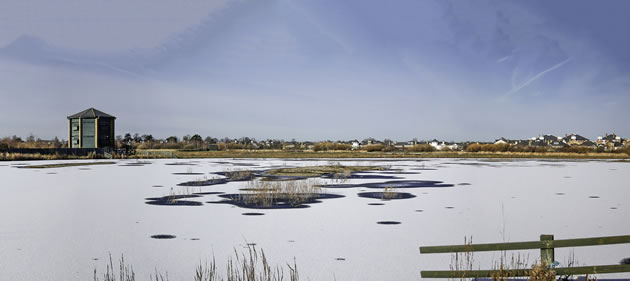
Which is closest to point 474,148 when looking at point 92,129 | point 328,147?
point 328,147

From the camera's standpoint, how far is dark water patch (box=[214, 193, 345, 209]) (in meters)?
13.4

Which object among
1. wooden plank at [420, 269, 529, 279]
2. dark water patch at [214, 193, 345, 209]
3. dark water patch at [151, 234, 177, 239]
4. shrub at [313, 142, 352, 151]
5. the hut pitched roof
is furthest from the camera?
shrub at [313, 142, 352, 151]

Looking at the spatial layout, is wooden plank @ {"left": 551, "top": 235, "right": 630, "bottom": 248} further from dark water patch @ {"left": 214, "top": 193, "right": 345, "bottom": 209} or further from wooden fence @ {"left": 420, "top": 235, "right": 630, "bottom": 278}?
dark water patch @ {"left": 214, "top": 193, "right": 345, "bottom": 209}

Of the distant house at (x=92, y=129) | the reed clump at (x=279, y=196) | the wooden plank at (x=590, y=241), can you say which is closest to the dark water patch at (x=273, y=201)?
the reed clump at (x=279, y=196)

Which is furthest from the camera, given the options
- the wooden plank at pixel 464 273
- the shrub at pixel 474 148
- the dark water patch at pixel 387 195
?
→ the shrub at pixel 474 148

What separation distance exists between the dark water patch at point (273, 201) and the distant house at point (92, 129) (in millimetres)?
42091

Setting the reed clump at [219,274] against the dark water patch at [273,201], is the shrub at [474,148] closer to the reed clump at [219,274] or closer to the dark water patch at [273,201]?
the dark water patch at [273,201]

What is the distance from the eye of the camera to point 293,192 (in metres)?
15.7

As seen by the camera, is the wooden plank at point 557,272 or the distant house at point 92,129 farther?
the distant house at point 92,129

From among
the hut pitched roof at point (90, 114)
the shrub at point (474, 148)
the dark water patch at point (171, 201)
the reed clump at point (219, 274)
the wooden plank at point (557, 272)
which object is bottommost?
the reed clump at point (219, 274)

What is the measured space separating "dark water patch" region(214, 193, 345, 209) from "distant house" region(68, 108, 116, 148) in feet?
138

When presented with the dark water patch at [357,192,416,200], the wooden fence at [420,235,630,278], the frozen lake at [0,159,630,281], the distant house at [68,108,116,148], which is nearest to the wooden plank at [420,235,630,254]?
the wooden fence at [420,235,630,278]

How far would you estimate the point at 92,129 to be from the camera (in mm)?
52938

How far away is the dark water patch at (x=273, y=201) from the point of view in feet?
43.8
